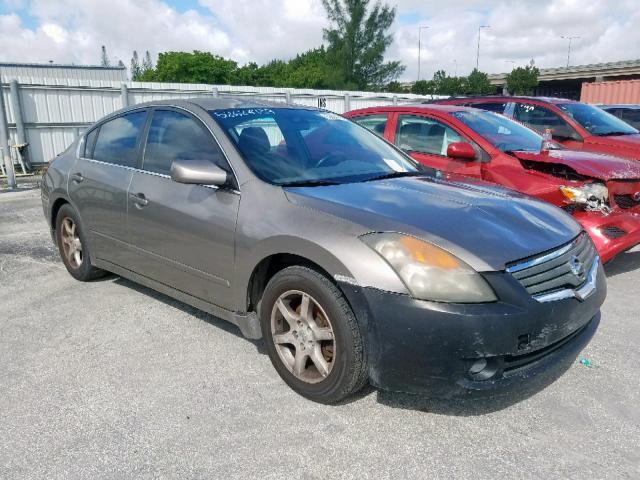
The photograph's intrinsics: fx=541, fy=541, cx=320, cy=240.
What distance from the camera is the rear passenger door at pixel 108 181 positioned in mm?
3953

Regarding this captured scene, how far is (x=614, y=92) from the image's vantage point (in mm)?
30844

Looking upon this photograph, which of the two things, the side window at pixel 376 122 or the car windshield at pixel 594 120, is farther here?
the car windshield at pixel 594 120

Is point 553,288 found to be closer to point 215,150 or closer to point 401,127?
point 215,150

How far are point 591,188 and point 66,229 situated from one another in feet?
15.2

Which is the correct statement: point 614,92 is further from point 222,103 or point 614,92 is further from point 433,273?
point 433,273

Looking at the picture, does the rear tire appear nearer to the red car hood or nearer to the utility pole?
the red car hood

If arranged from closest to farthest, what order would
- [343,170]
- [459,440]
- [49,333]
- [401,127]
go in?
1. [459,440]
2. [343,170]
3. [49,333]
4. [401,127]

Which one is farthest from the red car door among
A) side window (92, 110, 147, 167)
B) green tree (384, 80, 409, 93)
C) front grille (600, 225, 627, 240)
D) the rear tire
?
green tree (384, 80, 409, 93)

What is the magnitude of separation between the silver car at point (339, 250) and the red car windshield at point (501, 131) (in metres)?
1.76

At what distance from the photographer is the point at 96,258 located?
439cm

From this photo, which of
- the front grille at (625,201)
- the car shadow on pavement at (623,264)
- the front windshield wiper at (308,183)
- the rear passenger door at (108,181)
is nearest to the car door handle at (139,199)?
the rear passenger door at (108,181)

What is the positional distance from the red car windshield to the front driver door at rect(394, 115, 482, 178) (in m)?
0.21

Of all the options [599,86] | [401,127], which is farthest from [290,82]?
[401,127]

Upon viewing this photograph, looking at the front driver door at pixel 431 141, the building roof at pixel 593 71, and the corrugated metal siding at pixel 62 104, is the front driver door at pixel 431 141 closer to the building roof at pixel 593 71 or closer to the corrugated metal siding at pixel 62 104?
the corrugated metal siding at pixel 62 104
